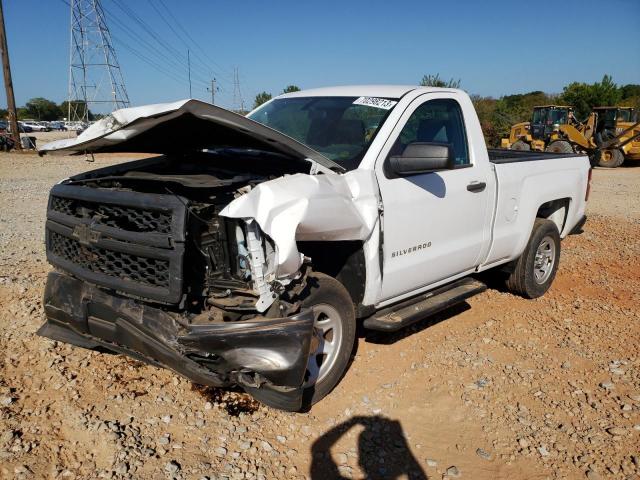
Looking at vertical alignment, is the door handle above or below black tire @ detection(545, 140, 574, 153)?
above

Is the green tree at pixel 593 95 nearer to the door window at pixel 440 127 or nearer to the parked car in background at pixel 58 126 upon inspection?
the door window at pixel 440 127

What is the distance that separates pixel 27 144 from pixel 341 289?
26534mm

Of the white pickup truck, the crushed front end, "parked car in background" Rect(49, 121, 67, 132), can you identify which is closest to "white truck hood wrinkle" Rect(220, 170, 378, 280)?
the white pickup truck

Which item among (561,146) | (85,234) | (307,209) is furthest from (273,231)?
(561,146)

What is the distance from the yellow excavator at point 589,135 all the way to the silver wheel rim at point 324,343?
18.3 m

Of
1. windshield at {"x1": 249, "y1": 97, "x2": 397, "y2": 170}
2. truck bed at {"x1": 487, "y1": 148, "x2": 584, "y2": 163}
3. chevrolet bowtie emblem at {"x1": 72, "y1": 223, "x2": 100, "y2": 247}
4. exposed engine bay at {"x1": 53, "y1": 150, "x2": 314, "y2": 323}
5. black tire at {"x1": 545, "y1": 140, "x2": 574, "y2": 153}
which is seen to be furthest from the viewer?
black tire at {"x1": 545, "y1": 140, "x2": 574, "y2": 153}

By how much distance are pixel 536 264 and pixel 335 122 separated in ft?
9.41

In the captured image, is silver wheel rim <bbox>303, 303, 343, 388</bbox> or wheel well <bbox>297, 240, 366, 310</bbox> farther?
wheel well <bbox>297, 240, 366, 310</bbox>

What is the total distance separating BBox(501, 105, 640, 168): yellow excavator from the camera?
64.6 feet

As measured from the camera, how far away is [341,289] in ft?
11.2

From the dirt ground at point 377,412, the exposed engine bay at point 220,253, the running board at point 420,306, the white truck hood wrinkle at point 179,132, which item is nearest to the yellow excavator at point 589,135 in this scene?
the dirt ground at point 377,412

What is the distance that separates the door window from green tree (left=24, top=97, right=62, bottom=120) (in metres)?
108

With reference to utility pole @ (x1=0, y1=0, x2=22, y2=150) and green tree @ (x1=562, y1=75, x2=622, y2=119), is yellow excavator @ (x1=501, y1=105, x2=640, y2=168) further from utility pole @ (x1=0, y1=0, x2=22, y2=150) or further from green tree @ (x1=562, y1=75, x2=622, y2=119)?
utility pole @ (x1=0, y1=0, x2=22, y2=150)

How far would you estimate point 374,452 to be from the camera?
10.1 ft
